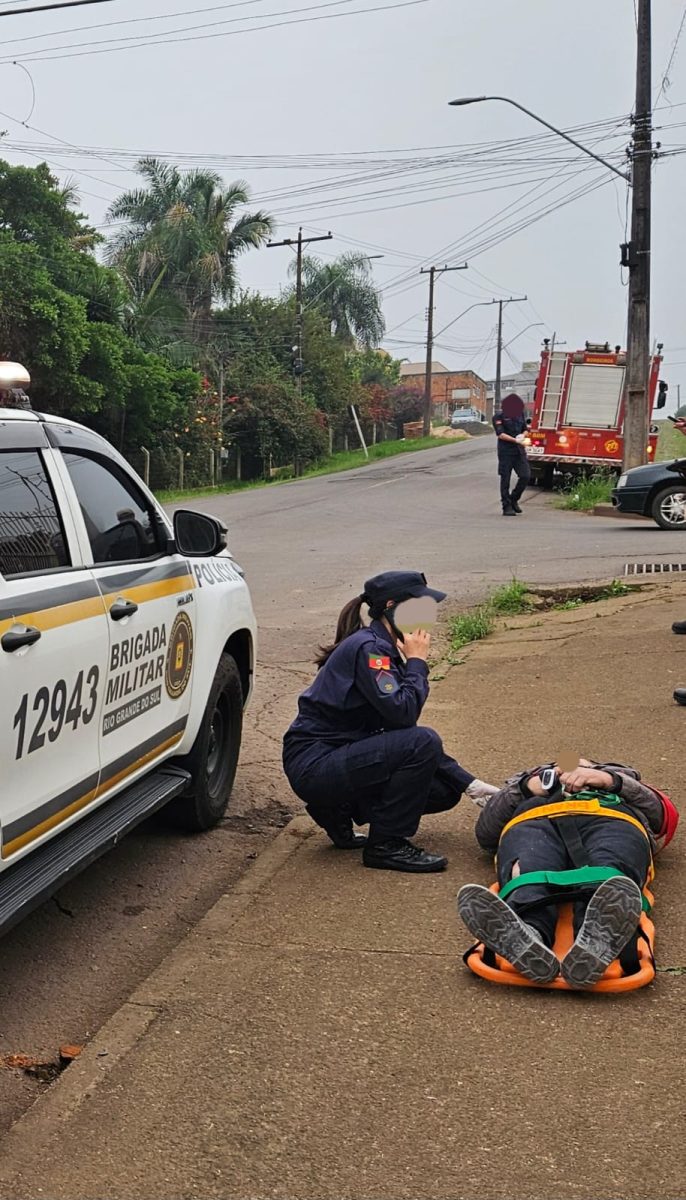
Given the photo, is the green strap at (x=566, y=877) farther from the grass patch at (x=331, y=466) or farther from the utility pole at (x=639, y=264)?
the grass patch at (x=331, y=466)

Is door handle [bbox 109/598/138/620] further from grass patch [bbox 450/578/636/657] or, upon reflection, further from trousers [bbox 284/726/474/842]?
grass patch [bbox 450/578/636/657]

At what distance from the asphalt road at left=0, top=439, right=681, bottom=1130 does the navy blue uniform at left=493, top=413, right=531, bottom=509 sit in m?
0.42

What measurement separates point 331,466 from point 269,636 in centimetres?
3521

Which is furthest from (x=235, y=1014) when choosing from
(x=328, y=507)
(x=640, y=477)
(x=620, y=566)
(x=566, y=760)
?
(x=328, y=507)

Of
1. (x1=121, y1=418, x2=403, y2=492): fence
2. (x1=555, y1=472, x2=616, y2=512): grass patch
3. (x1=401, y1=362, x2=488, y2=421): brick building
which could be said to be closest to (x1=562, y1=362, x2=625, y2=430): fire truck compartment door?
(x1=555, y1=472, x2=616, y2=512): grass patch

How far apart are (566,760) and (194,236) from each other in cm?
4022

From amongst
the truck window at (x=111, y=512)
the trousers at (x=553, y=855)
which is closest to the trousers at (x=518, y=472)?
the truck window at (x=111, y=512)

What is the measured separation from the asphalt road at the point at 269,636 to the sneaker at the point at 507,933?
1167 mm

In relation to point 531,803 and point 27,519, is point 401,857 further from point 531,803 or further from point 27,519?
point 27,519

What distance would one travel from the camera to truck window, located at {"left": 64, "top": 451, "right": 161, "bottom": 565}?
164 inches

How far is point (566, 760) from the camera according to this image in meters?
4.21

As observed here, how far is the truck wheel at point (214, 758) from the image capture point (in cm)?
504

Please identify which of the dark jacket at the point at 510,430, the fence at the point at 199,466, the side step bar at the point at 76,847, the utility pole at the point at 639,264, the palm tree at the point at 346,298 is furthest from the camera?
the palm tree at the point at 346,298

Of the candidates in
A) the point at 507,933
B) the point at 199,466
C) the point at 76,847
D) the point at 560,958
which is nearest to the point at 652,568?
the point at 560,958
